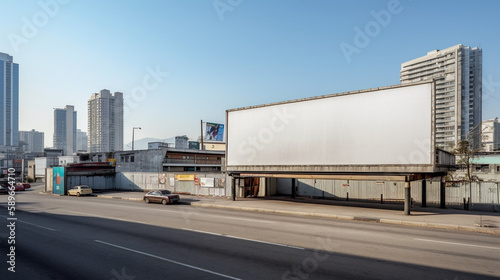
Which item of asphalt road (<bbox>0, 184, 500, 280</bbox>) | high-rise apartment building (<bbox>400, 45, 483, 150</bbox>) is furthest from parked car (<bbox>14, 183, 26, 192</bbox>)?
high-rise apartment building (<bbox>400, 45, 483, 150</bbox>)

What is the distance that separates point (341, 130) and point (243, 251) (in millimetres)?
14700

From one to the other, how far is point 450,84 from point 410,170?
484 ft

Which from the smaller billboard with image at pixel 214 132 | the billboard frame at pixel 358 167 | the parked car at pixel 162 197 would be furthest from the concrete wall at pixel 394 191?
the smaller billboard with image at pixel 214 132

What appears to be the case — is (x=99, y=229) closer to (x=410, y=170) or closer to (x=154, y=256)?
(x=154, y=256)

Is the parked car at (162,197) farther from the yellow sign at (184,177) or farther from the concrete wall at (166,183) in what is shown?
the yellow sign at (184,177)

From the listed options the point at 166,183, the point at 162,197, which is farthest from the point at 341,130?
the point at 166,183

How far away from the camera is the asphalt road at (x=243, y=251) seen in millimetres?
9445

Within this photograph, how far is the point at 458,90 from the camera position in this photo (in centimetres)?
13775

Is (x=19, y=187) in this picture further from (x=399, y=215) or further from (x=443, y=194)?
(x=443, y=194)

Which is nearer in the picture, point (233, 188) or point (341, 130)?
point (341, 130)

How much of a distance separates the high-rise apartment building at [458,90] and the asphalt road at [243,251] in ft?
466

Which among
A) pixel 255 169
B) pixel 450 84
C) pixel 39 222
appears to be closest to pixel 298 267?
pixel 39 222

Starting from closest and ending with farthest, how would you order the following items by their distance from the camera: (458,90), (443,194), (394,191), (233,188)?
(443,194), (394,191), (233,188), (458,90)

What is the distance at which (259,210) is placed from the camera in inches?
976
